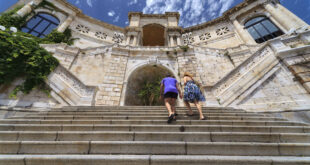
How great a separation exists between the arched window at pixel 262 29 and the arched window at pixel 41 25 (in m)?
25.8

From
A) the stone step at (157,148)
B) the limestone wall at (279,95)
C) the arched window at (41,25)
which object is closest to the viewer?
the stone step at (157,148)

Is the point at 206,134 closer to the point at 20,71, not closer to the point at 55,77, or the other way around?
the point at 55,77

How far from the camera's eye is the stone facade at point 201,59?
207 inches

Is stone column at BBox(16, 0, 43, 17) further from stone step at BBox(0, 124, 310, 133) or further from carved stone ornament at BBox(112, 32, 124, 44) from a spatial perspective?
stone step at BBox(0, 124, 310, 133)

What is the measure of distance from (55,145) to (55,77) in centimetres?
558

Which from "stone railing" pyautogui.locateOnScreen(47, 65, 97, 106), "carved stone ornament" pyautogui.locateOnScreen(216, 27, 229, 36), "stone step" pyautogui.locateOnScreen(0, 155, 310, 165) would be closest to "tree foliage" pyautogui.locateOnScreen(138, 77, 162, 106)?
"stone railing" pyautogui.locateOnScreen(47, 65, 97, 106)

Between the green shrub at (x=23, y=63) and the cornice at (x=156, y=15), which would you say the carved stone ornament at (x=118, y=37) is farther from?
the green shrub at (x=23, y=63)

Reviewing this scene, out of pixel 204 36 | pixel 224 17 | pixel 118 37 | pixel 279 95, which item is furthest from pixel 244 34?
pixel 118 37

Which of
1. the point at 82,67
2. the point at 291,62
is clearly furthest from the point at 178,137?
the point at 82,67

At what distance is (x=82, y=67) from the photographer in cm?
898

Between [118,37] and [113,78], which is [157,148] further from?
[118,37]

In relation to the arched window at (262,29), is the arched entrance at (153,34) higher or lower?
higher

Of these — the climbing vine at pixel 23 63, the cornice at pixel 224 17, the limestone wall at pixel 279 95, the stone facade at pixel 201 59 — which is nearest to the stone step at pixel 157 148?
the limestone wall at pixel 279 95

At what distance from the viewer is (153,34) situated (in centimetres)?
2030
